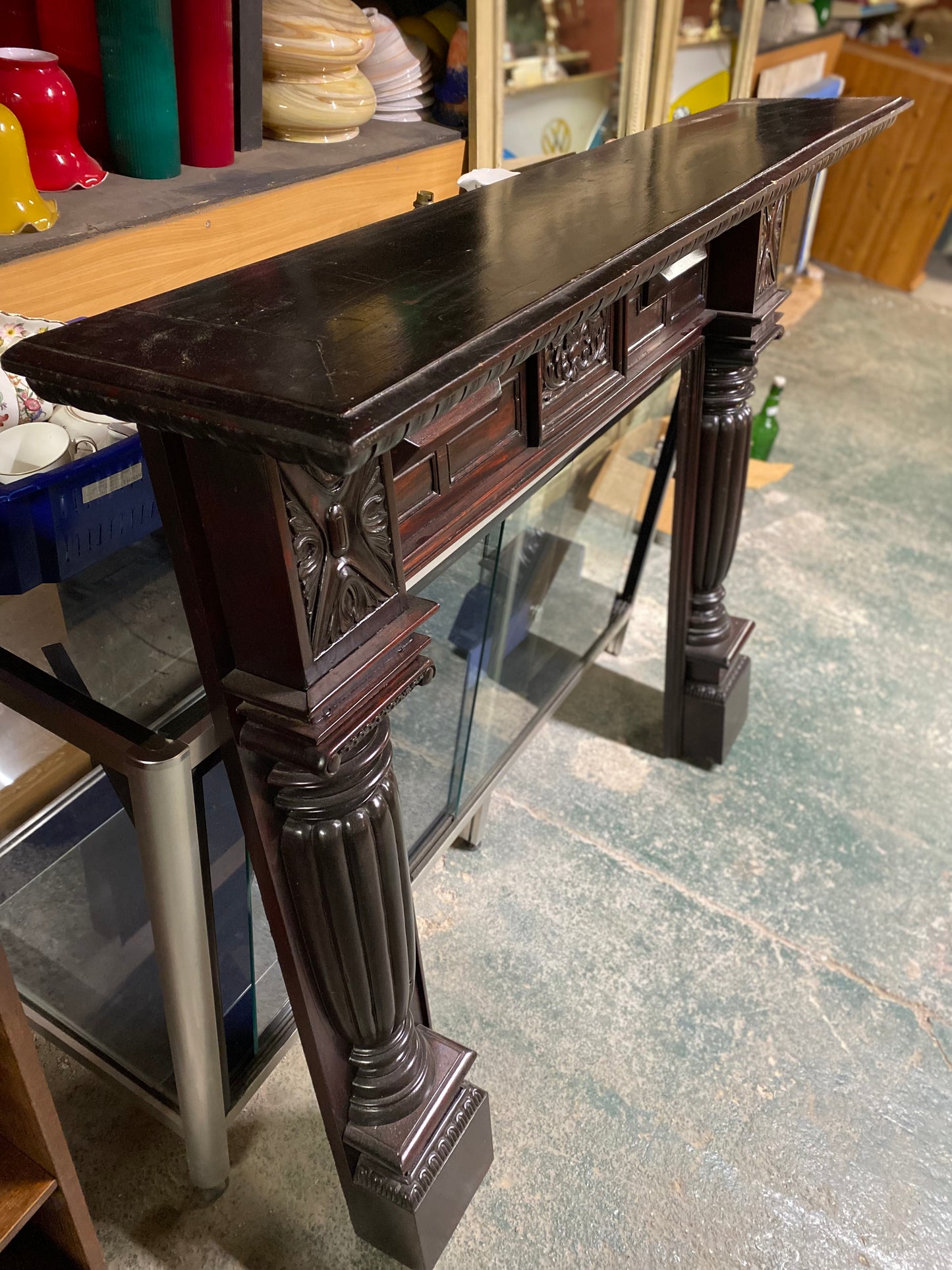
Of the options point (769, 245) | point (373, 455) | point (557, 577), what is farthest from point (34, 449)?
point (769, 245)

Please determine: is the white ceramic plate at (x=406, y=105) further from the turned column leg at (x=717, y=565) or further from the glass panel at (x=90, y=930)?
the glass panel at (x=90, y=930)

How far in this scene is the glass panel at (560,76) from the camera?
2055 mm

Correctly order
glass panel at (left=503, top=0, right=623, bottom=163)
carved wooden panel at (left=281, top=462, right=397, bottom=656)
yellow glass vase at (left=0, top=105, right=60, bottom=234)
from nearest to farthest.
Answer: carved wooden panel at (left=281, top=462, right=397, bottom=656), yellow glass vase at (left=0, top=105, right=60, bottom=234), glass panel at (left=503, top=0, right=623, bottom=163)

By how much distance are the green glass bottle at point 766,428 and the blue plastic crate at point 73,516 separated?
2358 mm

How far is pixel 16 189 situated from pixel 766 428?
2290 mm

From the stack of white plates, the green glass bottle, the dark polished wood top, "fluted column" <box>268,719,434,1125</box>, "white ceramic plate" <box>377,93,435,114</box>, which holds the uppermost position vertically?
the stack of white plates

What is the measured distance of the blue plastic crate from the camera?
0.80 m

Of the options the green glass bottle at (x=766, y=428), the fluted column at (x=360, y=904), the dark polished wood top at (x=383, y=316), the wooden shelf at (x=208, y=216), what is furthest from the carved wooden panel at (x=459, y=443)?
the green glass bottle at (x=766, y=428)

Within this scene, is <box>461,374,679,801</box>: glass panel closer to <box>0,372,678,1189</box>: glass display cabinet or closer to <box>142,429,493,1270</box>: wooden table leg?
<box>0,372,678,1189</box>: glass display cabinet

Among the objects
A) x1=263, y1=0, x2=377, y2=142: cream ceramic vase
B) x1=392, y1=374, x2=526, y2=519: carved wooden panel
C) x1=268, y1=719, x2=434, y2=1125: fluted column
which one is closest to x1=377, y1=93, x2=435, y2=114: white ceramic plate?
x1=263, y1=0, x2=377, y2=142: cream ceramic vase

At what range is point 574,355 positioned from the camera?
1.05m

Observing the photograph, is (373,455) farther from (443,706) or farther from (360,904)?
(443,706)

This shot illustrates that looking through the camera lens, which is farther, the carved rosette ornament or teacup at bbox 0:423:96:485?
the carved rosette ornament

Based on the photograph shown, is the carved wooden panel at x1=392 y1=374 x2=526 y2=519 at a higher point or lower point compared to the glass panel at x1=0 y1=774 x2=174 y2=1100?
higher
